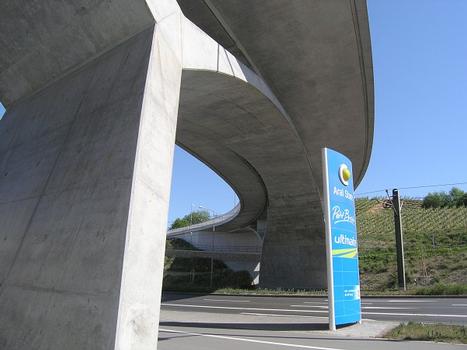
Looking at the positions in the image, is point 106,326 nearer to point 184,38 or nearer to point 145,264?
point 145,264

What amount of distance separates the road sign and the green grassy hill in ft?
58.1

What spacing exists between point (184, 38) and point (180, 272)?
174 feet

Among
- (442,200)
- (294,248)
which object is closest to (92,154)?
(294,248)

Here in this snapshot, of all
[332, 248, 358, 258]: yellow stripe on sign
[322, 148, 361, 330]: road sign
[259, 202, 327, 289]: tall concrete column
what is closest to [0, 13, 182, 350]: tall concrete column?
[322, 148, 361, 330]: road sign

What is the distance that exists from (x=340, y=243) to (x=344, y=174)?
7.06 feet

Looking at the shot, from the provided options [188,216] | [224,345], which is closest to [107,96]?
[224,345]

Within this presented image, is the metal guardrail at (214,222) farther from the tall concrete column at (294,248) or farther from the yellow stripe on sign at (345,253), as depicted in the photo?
the yellow stripe on sign at (345,253)

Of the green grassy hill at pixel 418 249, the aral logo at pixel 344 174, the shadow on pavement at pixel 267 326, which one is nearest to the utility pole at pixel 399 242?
the green grassy hill at pixel 418 249

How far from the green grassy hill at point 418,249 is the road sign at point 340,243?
58.1 feet

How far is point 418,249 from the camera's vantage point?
124 feet

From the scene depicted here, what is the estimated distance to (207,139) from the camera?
21.5 m

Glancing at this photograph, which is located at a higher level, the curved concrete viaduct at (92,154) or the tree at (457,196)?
the tree at (457,196)

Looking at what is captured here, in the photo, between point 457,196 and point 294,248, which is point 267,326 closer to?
point 294,248

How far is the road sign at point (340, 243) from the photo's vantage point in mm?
9633
